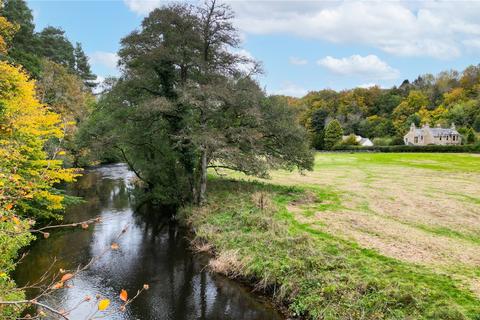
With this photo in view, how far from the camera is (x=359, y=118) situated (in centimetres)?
11250

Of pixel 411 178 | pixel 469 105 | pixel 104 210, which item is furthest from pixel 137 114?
pixel 469 105

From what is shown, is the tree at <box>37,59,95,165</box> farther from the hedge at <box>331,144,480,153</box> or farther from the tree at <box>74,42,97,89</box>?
the hedge at <box>331,144,480,153</box>

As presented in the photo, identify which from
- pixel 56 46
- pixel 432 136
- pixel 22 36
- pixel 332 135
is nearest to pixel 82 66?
pixel 56 46

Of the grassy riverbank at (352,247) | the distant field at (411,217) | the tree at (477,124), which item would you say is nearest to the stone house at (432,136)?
the tree at (477,124)

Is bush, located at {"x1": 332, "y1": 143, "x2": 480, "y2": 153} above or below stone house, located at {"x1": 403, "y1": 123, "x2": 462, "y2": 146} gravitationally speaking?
below

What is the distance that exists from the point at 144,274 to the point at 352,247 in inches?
333

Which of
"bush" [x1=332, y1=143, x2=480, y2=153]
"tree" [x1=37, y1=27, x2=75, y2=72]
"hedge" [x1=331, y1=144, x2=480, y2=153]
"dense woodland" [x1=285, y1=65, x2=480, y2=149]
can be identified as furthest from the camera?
"dense woodland" [x1=285, y1=65, x2=480, y2=149]

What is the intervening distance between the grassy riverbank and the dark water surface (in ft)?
3.46

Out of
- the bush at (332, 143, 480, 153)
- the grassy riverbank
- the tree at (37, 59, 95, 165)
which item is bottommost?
the grassy riverbank

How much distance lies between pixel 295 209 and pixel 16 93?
16.2 metres

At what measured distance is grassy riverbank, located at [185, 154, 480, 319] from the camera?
34.7 ft

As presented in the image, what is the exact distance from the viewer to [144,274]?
14.7 m

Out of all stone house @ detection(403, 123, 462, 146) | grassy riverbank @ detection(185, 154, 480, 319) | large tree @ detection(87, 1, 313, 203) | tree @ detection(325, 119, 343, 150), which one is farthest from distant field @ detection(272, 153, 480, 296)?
stone house @ detection(403, 123, 462, 146)

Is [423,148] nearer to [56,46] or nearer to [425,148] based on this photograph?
[425,148]
